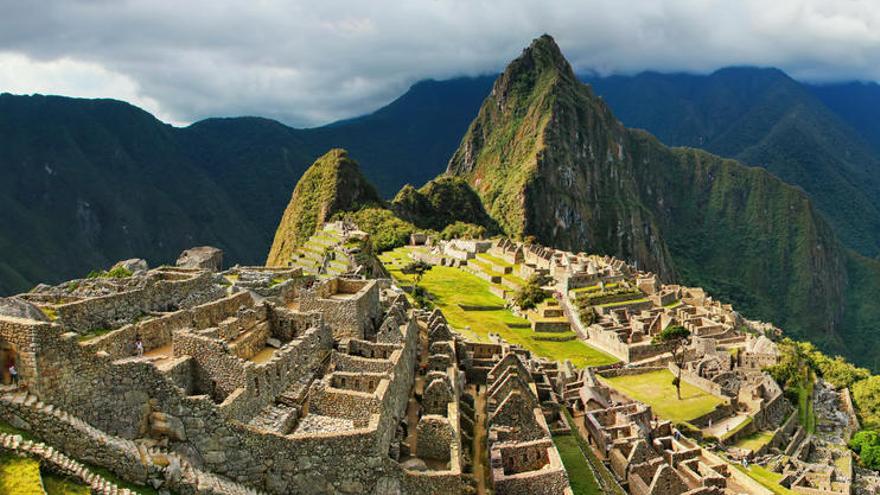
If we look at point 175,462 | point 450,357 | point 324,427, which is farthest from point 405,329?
point 175,462

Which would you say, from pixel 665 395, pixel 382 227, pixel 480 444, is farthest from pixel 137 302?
pixel 382 227

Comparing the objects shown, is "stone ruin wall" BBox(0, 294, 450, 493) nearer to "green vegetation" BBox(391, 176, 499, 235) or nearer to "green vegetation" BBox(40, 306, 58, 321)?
"green vegetation" BBox(40, 306, 58, 321)

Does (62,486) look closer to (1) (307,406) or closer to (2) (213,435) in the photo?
(2) (213,435)

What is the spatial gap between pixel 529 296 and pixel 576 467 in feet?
152

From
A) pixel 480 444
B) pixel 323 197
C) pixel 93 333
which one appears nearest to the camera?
pixel 93 333

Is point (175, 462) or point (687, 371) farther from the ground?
point (175, 462)

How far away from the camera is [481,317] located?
61938 millimetres

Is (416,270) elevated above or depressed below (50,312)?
below

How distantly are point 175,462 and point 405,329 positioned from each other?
10.3 meters

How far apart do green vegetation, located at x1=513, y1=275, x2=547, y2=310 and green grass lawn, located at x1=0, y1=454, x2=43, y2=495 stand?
59673mm

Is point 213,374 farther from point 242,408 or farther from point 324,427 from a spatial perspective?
point 324,427

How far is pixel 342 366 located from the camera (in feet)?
59.5

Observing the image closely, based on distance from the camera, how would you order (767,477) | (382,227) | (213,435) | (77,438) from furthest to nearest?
(382,227) → (767,477) → (213,435) → (77,438)

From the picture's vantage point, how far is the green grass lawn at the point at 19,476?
972 centimetres
